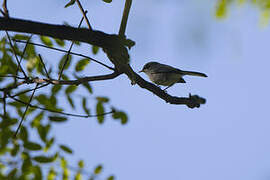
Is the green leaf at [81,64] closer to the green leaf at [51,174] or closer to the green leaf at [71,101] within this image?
the green leaf at [71,101]

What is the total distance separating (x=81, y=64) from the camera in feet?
11.8

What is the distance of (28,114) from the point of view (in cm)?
362

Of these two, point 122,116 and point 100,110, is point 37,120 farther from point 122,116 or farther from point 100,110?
point 122,116

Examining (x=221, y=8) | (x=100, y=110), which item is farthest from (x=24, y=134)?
(x=221, y=8)

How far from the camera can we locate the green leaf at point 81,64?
3.60 m

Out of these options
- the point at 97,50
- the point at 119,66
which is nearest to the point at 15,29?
the point at 119,66

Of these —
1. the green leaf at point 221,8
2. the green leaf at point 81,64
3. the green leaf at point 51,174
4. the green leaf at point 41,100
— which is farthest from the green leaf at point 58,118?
the green leaf at point 221,8

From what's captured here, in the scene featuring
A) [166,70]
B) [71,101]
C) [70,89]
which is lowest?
[71,101]

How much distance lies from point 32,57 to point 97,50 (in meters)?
0.69

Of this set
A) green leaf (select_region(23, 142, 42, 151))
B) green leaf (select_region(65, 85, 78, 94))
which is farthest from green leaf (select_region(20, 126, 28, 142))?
green leaf (select_region(65, 85, 78, 94))

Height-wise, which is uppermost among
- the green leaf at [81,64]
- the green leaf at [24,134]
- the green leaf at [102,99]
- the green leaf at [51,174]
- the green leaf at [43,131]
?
the green leaf at [81,64]

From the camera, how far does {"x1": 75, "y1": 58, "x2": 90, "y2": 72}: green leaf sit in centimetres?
360

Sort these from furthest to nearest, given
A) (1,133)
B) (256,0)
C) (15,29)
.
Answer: (1,133), (15,29), (256,0)

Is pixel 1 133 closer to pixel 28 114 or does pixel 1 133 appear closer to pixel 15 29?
pixel 28 114
